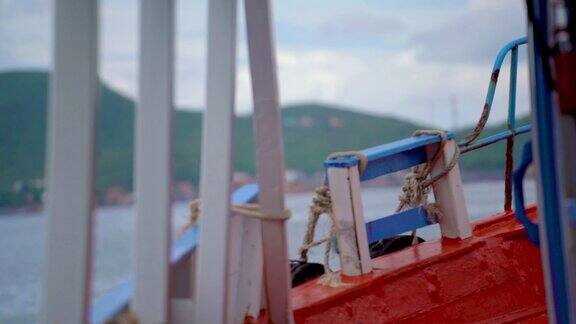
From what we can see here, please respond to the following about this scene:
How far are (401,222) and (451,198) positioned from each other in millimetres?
268

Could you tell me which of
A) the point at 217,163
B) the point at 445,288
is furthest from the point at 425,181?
the point at 217,163

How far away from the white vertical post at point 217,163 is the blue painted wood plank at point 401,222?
1.51 meters

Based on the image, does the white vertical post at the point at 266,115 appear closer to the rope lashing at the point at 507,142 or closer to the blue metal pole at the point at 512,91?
the rope lashing at the point at 507,142

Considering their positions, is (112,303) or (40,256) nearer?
(112,303)

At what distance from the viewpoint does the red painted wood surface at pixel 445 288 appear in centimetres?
269

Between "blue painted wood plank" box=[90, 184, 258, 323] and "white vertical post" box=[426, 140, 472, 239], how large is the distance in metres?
1.24

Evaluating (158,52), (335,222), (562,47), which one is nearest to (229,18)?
(158,52)

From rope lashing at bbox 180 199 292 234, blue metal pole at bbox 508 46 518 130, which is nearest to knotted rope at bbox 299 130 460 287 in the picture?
blue metal pole at bbox 508 46 518 130

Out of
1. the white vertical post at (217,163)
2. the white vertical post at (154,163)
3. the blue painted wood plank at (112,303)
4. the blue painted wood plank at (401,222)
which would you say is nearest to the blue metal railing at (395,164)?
the blue painted wood plank at (401,222)

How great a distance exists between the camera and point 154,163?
59.9 inches

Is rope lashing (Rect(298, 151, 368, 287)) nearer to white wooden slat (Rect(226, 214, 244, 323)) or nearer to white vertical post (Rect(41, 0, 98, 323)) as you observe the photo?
white wooden slat (Rect(226, 214, 244, 323))

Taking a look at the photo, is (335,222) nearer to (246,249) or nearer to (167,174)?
(246,249)

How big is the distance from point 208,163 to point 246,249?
2.03ft

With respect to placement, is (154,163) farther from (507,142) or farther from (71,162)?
(507,142)
